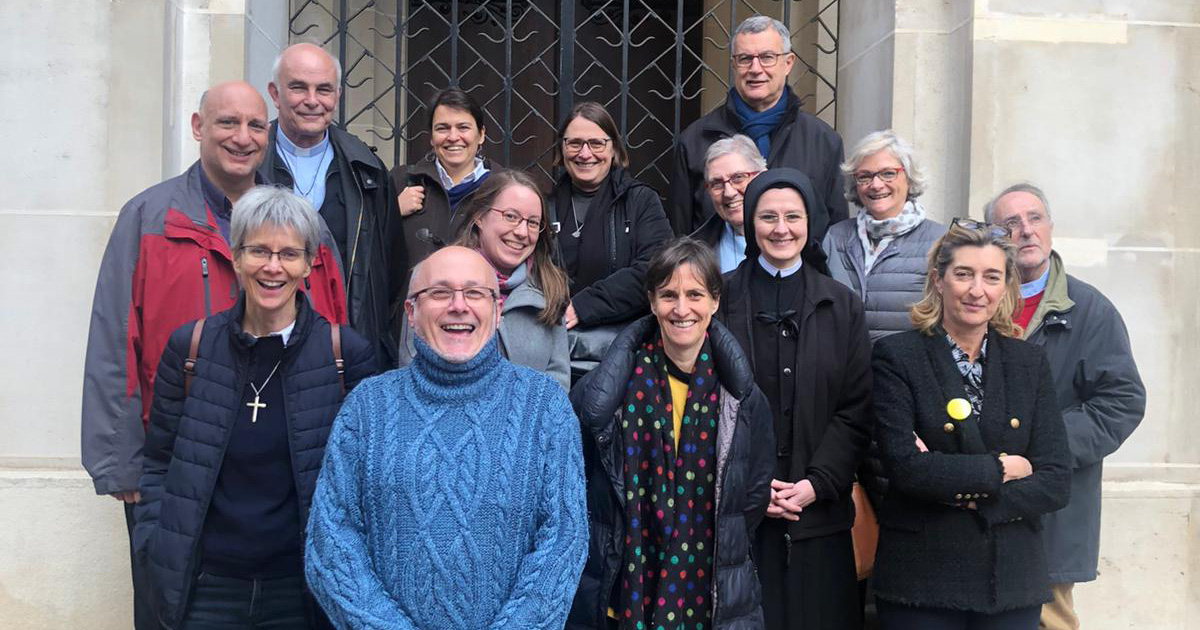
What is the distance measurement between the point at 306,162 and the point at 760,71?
1698mm

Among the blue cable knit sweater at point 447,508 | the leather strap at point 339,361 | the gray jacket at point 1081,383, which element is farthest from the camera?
the gray jacket at point 1081,383

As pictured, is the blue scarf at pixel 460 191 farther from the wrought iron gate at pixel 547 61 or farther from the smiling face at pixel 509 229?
the wrought iron gate at pixel 547 61

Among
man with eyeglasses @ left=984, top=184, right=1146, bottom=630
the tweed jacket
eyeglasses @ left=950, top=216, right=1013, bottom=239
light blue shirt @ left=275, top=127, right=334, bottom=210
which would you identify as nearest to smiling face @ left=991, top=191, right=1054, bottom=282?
man with eyeglasses @ left=984, top=184, right=1146, bottom=630

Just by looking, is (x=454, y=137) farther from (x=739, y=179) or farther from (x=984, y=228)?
(x=984, y=228)

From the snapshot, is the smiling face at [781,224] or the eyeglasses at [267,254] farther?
the smiling face at [781,224]

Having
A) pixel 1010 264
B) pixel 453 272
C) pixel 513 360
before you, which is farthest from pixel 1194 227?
pixel 453 272

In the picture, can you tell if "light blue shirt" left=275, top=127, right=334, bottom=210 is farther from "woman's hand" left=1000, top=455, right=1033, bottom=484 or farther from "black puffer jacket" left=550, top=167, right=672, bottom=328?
"woman's hand" left=1000, top=455, right=1033, bottom=484

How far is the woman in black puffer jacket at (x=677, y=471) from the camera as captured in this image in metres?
3.09

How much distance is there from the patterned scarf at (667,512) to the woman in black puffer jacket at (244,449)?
2.60ft

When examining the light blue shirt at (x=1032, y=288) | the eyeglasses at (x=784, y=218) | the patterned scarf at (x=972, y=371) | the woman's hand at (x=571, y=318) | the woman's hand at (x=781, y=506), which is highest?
the eyeglasses at (x=784, y=218)

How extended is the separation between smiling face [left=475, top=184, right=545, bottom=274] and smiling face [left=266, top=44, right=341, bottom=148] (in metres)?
0.76

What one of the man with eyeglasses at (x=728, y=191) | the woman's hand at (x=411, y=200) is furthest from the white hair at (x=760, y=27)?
the woman's hand at (x=411, y=200)

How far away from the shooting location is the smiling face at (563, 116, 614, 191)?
164 inches

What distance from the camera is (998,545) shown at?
3.25m
